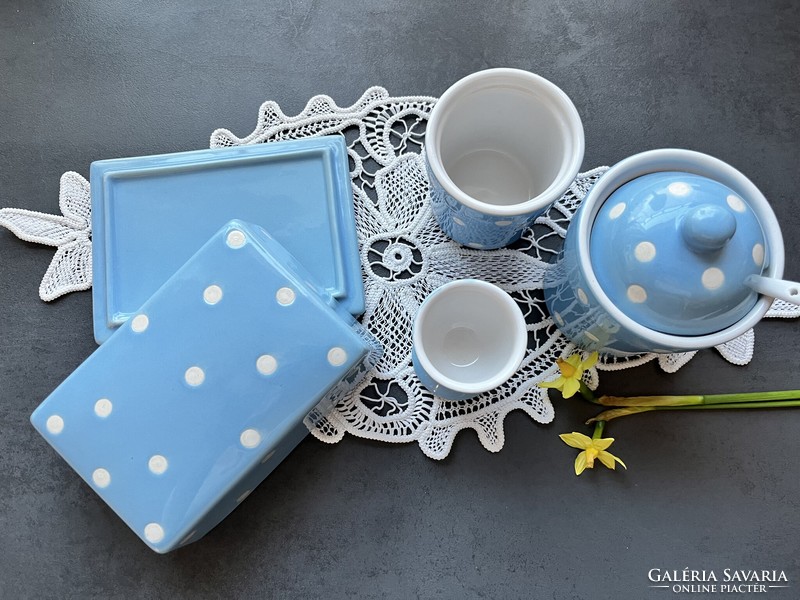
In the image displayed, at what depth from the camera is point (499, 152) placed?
1.97 feet

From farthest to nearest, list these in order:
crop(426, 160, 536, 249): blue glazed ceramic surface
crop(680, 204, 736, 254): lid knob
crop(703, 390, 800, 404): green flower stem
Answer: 1. crop(703, 390, 800, 404): green flower stem
2. crop(426, 160, 536, 249): blue glazed ceramic surface
3. crop(680, 204, 736, 254): lid knob

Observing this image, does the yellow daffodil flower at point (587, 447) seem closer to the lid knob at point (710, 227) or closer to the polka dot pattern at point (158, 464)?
the lid knob at point (710, 227)

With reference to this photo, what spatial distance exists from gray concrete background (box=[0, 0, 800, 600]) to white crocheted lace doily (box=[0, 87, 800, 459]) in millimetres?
22

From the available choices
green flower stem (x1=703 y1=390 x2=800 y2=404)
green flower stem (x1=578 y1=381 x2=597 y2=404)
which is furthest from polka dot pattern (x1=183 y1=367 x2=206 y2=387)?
green flower stem (x1=703 y1=390 x2=800 y2=404)

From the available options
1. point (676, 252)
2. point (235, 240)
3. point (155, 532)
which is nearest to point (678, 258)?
point (676, 252)

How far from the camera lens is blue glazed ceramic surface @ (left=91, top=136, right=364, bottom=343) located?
60 centimetres

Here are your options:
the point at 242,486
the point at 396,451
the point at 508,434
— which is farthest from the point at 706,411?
the point at 242,486

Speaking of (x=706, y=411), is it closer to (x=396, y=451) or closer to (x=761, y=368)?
(x=761, y=368)

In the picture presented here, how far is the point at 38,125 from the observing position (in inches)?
26.7

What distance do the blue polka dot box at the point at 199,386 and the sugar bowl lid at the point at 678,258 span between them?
0.23 meters

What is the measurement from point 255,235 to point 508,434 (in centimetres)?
34

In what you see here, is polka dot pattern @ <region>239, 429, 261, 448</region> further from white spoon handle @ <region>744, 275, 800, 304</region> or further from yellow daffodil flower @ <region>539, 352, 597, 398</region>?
white spoon handle @ <region>744, 275, 800, 304</region>

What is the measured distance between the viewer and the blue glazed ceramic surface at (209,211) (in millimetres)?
595

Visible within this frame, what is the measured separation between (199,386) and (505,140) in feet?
1.26
